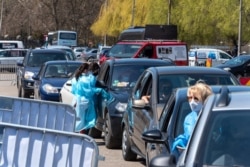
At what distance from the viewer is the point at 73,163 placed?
6.91 meters

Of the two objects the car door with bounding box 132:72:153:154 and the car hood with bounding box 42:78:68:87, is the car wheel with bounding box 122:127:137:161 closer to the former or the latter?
the car door with bounding box 132:72:153:154

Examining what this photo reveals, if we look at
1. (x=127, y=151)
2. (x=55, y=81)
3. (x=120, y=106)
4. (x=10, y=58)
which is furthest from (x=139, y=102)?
(x=10, y=58)

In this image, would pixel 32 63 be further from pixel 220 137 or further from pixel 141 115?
pixel 220 137

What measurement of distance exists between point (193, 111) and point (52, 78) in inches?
538

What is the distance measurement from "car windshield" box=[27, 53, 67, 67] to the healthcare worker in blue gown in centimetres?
1175

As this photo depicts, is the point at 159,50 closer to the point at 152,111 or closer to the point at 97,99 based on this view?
the point at 97,99

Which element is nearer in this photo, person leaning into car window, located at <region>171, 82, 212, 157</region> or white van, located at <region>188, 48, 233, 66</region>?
person leaning into car window, located at <region>171, 82, 212, 157</region>

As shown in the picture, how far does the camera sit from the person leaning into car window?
294 inches

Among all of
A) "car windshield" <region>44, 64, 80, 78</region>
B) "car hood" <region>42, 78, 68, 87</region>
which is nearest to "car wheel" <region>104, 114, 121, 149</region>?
"car hood" <region>42, 78, 68, 87</region>

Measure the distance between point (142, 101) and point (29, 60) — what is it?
15918 millimetres

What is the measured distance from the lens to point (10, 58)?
47.0m

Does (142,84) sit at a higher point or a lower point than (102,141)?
higher

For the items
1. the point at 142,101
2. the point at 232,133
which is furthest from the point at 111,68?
the point at 232,133

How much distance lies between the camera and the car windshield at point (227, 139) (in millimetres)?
5598
